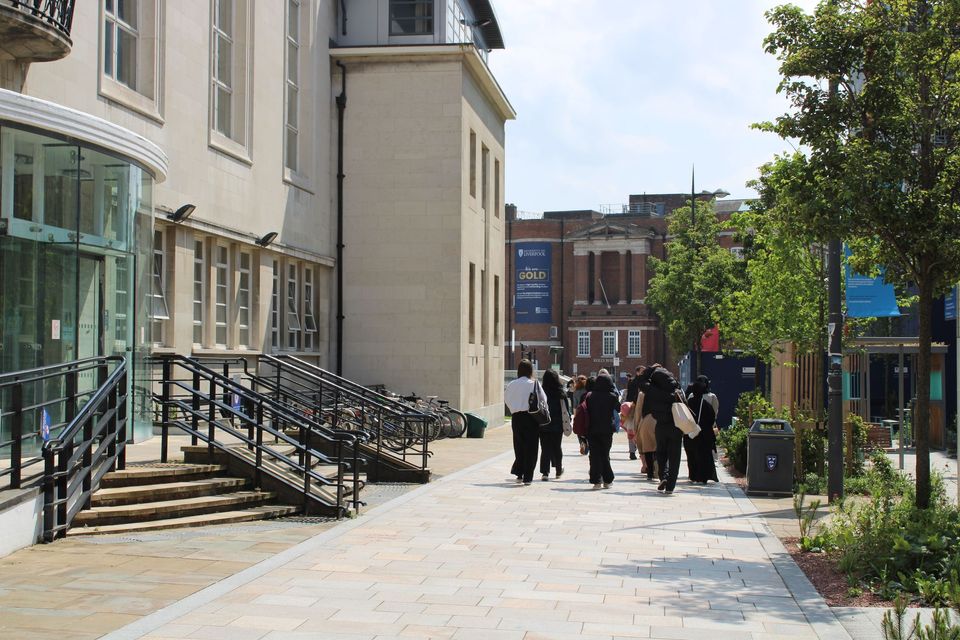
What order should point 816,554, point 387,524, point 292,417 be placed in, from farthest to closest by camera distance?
point 292,417
point 387,524
point 816,554

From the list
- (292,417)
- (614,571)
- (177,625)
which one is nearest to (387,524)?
(292,417)

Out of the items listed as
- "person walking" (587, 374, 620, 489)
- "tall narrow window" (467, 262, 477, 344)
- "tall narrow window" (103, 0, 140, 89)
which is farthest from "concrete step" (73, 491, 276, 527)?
"tall narrow window" (467, 262, 477, 344)

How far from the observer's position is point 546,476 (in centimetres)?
1731

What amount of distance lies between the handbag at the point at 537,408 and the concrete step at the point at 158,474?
5.16m

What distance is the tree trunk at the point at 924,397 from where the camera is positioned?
9.89 m

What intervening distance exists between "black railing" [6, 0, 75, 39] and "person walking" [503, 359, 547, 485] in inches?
307

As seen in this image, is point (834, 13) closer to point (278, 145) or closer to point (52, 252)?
point (52, 252)

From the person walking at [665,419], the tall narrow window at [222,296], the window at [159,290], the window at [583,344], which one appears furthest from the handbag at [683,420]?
the window at [583,344]

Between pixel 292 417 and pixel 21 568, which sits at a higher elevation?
pixel 292 417

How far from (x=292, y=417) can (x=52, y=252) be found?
11.2ft

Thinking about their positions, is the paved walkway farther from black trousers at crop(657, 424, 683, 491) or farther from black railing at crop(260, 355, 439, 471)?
black railing at crop(260, 355, 439, 471)

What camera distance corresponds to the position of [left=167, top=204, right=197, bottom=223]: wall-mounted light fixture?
19906 mm

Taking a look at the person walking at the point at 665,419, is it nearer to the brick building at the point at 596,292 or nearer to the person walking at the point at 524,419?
the person walking at the point at 524,419

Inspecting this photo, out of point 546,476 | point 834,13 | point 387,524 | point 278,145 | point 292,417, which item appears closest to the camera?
point 834,13
